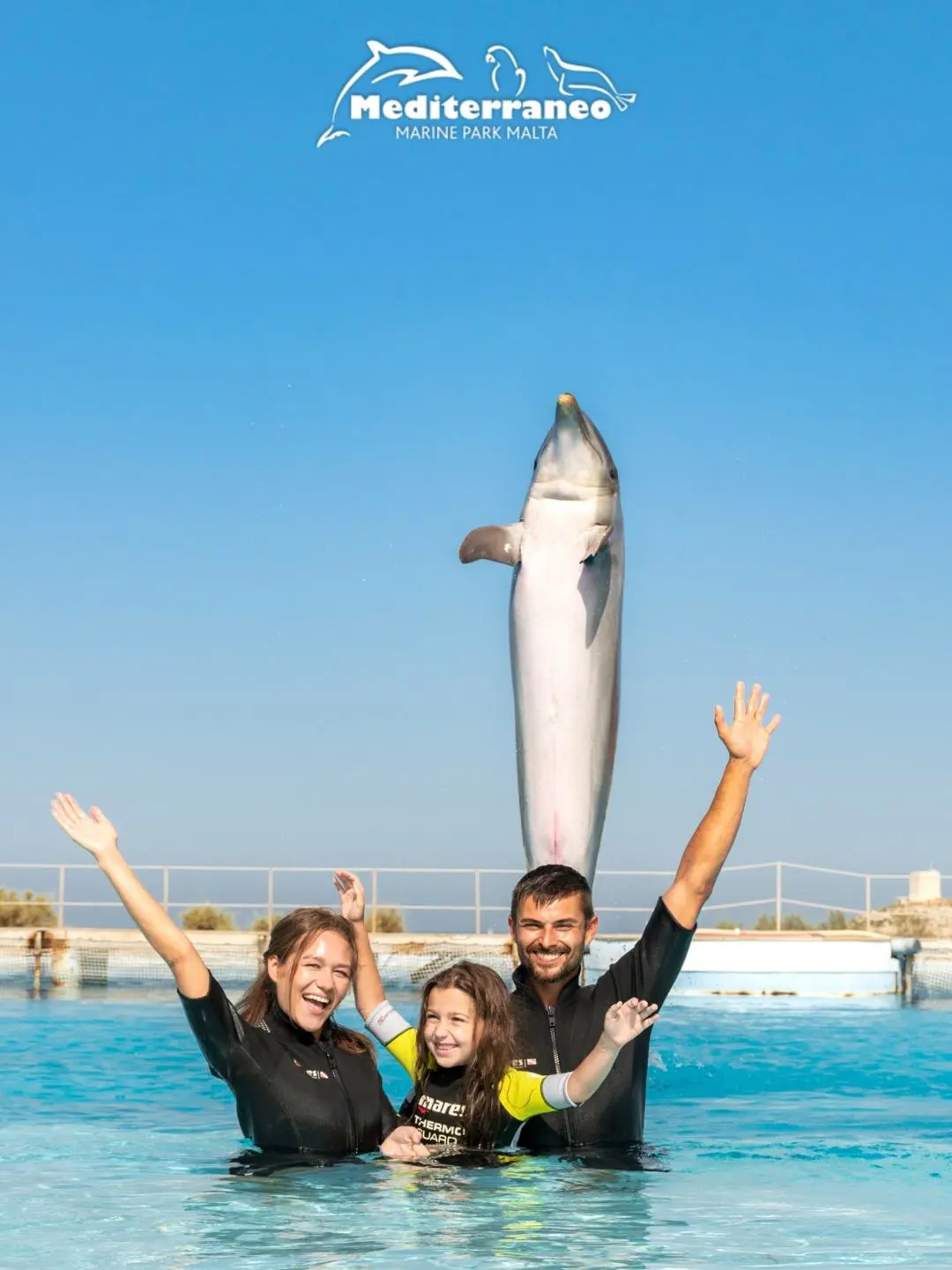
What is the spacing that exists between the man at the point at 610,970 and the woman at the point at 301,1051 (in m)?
0.55

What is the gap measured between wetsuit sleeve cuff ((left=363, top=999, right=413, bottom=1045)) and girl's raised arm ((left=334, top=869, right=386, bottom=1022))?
39 millimetres

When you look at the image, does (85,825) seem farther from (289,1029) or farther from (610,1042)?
(610,1042)

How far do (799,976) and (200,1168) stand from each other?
10591 mm

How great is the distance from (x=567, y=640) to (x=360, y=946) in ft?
11.6

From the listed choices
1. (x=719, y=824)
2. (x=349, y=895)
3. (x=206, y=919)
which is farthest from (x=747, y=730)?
(x=206, y=919)

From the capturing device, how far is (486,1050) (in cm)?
474

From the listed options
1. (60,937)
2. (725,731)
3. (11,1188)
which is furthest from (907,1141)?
(60,937)

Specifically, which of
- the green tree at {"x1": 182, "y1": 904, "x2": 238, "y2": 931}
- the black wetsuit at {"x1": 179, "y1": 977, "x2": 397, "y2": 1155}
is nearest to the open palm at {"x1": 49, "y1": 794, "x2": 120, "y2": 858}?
the black wetsuit at {"x1": 179, "y1": 977, "x2": 397, "y2": 1155}

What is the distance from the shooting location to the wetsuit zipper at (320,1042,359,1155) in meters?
5.02

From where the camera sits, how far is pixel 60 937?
55.0 feet

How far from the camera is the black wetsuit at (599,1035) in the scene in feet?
16.2

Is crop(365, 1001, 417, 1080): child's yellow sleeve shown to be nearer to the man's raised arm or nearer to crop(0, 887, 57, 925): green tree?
the man's raised arm

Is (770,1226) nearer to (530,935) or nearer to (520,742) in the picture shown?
(530,935)

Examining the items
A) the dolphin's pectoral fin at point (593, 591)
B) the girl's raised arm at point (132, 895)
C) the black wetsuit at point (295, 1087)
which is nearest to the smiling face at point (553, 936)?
the black wetsuit at point (295, 1087)
